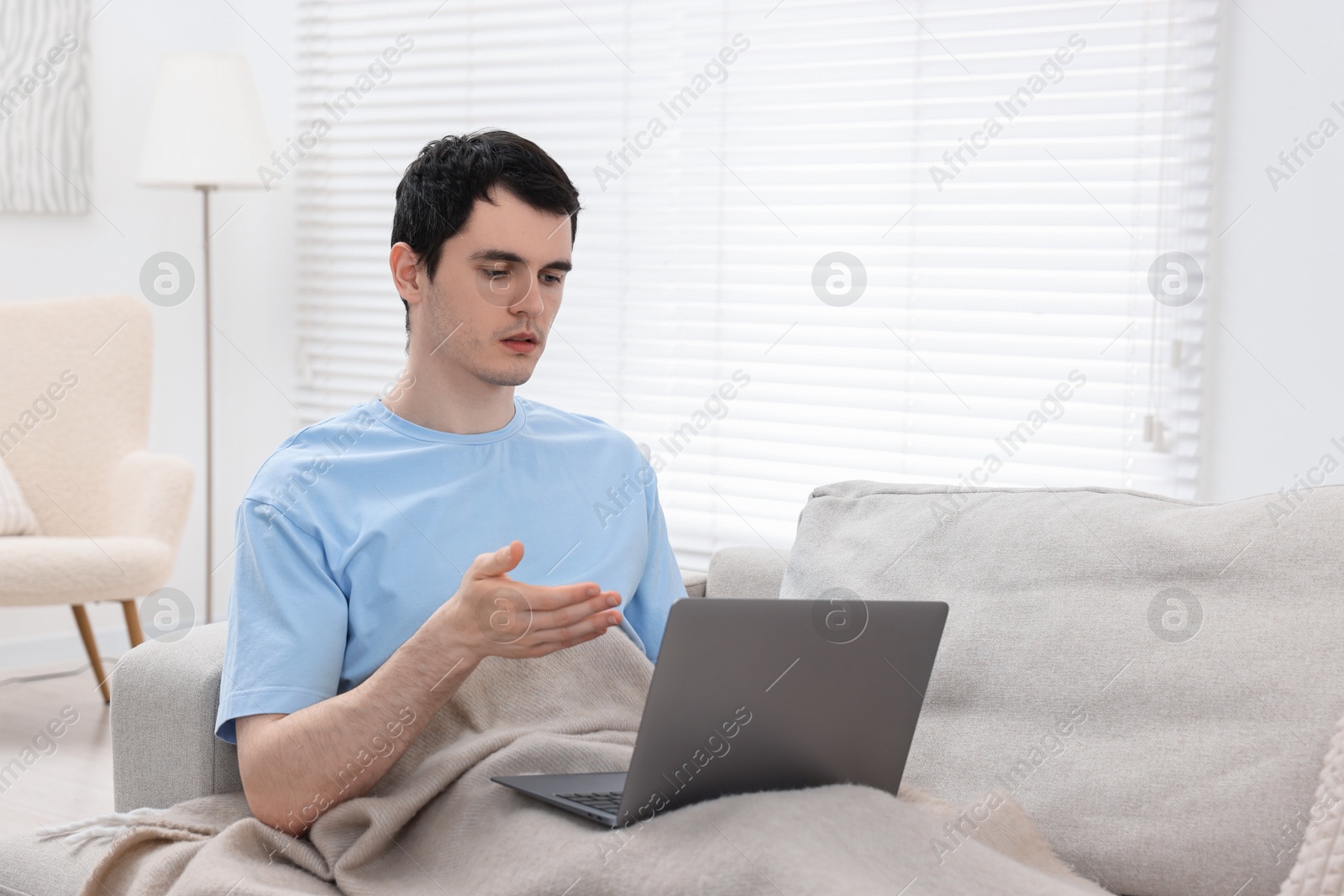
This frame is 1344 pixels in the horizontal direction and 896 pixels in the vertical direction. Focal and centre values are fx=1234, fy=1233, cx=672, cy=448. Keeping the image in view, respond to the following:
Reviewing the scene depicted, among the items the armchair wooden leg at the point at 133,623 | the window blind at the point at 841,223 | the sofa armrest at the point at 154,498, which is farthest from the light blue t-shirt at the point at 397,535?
the armchair wooden leg at the point at 133,623

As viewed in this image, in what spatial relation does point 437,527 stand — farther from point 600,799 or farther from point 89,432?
point 89,432

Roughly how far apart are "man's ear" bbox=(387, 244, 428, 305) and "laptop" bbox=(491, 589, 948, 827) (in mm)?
616

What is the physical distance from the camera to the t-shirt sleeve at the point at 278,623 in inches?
48.6

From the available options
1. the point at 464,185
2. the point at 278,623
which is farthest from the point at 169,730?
the point at 464,185

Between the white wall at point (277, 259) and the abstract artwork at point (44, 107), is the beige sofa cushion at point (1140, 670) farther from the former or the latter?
the abstract artwork at point (44, 107)

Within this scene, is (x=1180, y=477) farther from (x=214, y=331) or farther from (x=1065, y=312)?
(x=214, y=331)

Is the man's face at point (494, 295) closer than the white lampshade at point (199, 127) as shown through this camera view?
Yes

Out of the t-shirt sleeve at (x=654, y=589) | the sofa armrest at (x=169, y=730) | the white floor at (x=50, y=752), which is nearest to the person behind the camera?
the sofa armrest at (x=169, y=730)

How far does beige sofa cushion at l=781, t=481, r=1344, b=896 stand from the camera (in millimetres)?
1194

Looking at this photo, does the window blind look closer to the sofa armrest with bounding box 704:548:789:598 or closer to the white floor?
the sofa armrest with bounding box 704:548:789:598

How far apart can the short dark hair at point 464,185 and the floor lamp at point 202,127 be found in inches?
83.1

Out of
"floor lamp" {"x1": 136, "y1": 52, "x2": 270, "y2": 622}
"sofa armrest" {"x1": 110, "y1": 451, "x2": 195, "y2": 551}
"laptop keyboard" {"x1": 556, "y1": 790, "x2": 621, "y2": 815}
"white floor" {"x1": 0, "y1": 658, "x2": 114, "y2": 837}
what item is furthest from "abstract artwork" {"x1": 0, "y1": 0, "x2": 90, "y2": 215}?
"laptop keyboard" {"x1": 556, "y1": 790, "x2": 621, "y2": 815}

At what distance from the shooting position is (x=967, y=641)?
1.38 metres

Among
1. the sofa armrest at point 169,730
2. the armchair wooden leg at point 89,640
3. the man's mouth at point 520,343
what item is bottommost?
the armchair wooden leg at point 89,640
